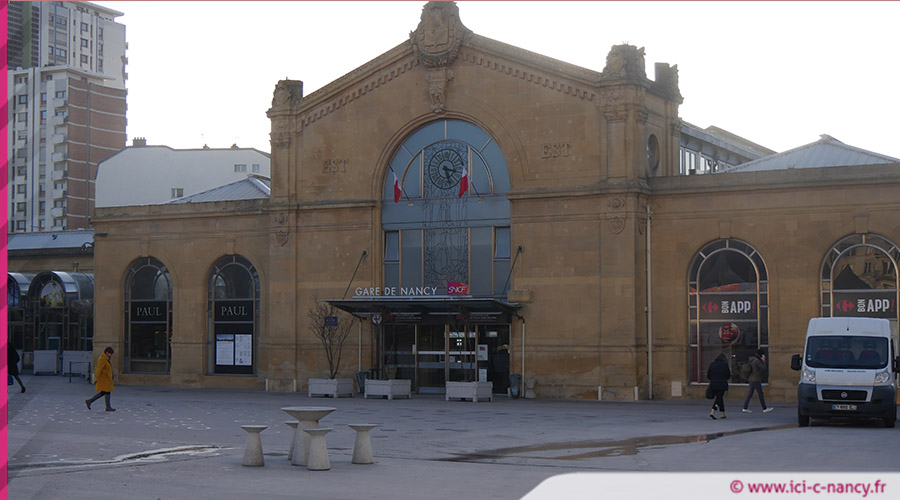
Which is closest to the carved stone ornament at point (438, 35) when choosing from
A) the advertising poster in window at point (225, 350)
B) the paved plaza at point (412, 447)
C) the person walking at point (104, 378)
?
the paved plaza at point (412, 447)

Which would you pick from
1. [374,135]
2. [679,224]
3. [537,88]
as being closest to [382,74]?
[374,135]

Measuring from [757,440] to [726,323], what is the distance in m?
14.0

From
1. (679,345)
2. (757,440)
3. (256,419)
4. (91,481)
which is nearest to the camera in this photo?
(91,481)

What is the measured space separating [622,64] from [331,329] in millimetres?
14144

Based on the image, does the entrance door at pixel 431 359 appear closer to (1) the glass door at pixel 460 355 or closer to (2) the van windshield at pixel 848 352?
(1) the glass door at pixel 460 355

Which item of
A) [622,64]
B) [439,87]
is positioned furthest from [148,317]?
[622,64]

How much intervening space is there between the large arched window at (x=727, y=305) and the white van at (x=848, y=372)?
8.03 m

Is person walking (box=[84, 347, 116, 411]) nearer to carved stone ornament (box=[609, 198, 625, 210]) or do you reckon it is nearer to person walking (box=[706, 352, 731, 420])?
person walking (box=[706, 352, 731, 420])

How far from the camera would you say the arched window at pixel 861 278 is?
32.5 meters

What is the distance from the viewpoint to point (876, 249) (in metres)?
32.8

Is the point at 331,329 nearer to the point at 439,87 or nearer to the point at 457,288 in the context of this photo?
the point at 457,288

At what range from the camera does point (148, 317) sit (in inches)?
1763

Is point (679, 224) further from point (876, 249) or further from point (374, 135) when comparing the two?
point (374, 135)

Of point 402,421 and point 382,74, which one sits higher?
point 382,74
